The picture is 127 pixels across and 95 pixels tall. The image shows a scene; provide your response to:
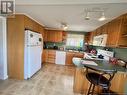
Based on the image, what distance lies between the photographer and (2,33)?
2955 millimetres

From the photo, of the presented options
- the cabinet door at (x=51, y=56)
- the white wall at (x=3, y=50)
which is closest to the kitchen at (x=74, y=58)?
the white wall at (x=3, y=50)

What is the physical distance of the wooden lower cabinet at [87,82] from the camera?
2.33 metres

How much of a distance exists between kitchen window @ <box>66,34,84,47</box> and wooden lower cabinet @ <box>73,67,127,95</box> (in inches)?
148

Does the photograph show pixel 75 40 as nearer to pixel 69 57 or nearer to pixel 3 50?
pixel 69 57

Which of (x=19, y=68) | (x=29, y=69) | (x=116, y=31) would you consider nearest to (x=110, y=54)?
(x=116, y=31)

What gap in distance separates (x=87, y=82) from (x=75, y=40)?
393cm

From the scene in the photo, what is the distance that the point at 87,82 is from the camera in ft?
8.43

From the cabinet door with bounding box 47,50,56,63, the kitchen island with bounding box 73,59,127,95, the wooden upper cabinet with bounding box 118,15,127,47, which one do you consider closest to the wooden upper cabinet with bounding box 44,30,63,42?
the cabinet door with bounding box 47,50,56,63

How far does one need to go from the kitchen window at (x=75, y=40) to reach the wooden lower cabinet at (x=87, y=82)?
377 cm

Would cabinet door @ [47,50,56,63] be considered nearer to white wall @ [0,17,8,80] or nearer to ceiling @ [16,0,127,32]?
white wall @ [0,17,8,80]

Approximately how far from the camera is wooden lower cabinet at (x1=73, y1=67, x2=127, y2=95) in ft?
7.66

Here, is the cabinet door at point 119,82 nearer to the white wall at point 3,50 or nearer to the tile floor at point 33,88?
the tile floor at point 33,88

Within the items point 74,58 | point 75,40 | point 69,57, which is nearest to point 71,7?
point 74,58

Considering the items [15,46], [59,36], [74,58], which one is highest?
[59,36]
